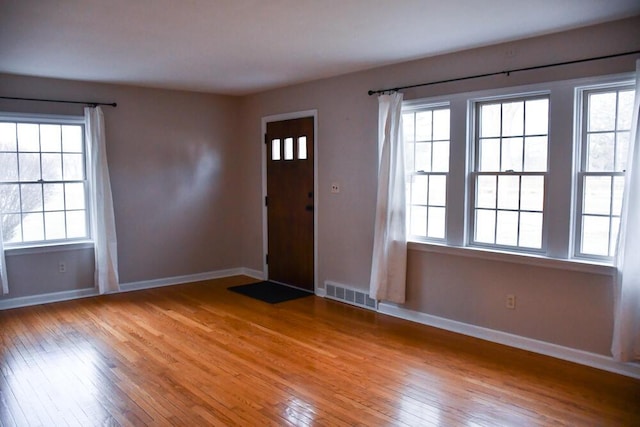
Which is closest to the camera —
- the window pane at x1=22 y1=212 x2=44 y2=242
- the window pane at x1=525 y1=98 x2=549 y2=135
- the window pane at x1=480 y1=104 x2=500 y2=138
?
the window pane at x1=525 y1=98 x2=549 y2=135

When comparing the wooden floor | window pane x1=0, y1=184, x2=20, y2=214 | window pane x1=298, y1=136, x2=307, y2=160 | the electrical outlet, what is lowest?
the wooden floor

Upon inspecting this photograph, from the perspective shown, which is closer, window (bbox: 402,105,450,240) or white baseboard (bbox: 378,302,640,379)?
white baseboard (bbox: 378,302,640,379)

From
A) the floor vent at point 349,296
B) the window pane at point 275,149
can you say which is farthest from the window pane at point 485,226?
the window pane at point 275,149

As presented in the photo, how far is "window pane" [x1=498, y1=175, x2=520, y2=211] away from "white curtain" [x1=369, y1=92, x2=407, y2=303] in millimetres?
901

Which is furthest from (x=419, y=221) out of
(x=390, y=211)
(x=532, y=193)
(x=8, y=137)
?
(x=8, y=137)

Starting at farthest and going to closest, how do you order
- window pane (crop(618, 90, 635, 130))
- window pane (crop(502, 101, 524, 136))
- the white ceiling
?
window pane (crop(502, 101, 524, 136))
window pane (crop(618, 90, 635, 130))
the white ceiling

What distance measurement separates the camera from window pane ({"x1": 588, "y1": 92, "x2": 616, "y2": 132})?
3506 millimetres

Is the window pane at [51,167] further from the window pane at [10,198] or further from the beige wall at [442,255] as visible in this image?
the beige wall at [442,255]

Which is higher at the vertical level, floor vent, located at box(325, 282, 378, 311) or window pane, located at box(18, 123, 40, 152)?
window pane, located at box(18, 123, 40, 152)

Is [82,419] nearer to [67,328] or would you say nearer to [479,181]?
[67,328]

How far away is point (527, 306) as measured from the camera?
391 cm

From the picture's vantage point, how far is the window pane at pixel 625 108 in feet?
11.3

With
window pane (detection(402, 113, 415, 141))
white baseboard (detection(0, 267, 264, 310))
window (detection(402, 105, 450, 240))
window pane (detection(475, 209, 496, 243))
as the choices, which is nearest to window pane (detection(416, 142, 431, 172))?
window (detection(402, 105, 450, 240))

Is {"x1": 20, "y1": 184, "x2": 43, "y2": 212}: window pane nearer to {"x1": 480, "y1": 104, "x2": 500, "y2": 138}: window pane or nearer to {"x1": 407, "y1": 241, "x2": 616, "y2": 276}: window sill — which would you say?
{"x1": 407, "y1": 241, "x2": 616, "y2": 276}: window sill
